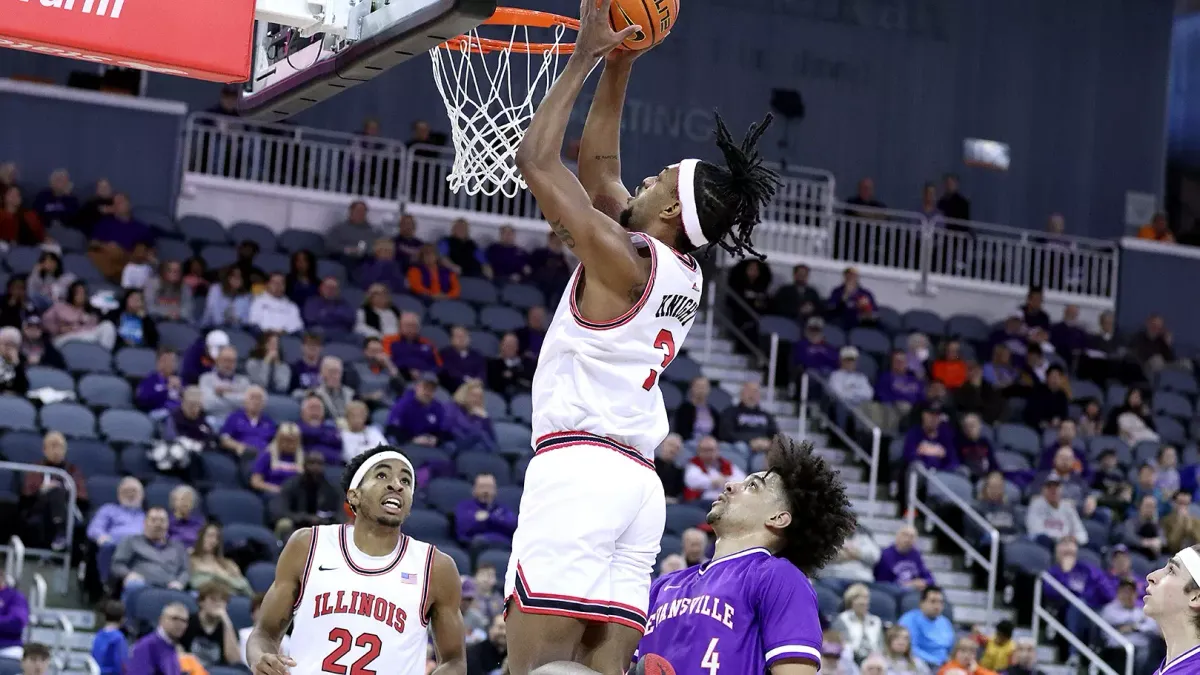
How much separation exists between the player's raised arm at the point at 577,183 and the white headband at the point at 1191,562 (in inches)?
74.2

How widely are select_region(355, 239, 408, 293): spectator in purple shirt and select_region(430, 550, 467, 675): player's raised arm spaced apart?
28.9 ft

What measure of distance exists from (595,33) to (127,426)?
815 cm

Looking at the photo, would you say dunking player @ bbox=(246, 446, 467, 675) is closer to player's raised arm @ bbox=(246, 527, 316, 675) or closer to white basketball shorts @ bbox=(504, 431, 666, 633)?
player's raised arm @ bbox=(246, 527, 316, 675)

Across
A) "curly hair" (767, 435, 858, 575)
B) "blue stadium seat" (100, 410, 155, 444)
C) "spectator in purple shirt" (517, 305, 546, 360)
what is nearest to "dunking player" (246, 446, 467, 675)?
"curly hair" (767, 435, 858, 575)

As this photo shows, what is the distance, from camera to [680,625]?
4965 millimetres

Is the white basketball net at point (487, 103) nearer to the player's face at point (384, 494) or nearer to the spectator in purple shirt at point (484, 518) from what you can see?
the player's face at point (384, 494)

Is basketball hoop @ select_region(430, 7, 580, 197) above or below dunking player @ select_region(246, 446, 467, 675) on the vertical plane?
above

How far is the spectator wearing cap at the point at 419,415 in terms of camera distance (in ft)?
40.8

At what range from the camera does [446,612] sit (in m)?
6.40

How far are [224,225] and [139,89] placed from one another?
5.87 ft

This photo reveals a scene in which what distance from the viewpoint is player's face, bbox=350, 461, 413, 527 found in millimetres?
6328

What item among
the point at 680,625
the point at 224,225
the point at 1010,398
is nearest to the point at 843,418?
the point at 1010,398

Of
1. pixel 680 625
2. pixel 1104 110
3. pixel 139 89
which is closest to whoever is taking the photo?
pixel 680 625

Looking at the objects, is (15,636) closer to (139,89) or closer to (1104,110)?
(139,89)
